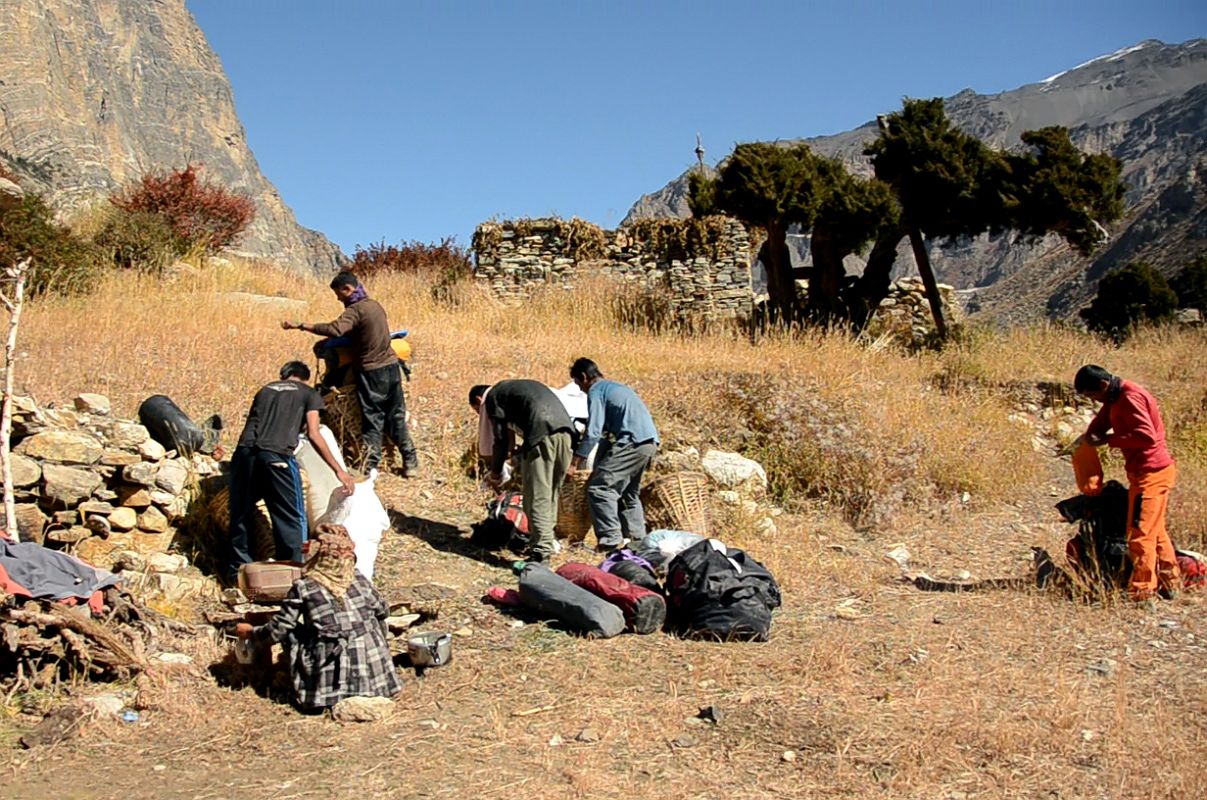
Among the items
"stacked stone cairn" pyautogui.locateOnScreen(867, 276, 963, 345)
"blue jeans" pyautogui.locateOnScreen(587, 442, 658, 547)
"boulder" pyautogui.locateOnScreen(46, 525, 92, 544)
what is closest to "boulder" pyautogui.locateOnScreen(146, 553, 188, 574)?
"boulder" pyautogui.locateOnScreen(46, 525, 92, 544)

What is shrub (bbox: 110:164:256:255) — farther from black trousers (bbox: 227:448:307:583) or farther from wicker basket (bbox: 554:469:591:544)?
black trousers (bbox: 227:448:307:583)

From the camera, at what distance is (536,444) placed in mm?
8016

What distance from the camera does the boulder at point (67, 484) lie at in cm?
728

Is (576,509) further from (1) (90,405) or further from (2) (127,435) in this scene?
(1) (90,405)

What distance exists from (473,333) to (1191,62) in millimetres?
110877

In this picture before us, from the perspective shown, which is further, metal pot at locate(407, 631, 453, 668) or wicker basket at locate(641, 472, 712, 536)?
wicker basket at locate(641, 472, 712, 536)

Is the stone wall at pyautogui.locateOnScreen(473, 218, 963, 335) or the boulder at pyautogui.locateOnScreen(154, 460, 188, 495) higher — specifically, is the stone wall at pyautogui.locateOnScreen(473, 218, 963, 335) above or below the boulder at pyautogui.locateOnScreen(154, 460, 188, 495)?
above

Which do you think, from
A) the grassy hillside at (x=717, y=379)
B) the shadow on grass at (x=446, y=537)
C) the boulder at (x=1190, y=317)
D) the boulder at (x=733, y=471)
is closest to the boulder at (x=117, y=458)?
the grassy hillside at (x=717, y=379)

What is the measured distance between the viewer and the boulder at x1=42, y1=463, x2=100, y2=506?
7.28m

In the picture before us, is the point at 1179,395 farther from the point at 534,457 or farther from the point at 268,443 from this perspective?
the point at 268,443

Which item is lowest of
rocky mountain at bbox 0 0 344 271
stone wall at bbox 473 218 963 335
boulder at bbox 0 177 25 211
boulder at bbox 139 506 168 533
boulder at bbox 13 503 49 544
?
boulder at bbox 139 506 168 533

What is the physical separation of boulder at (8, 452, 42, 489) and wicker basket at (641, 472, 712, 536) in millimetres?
4699

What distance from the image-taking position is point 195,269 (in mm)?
16672

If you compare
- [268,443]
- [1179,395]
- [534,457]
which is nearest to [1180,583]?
[534,457]
